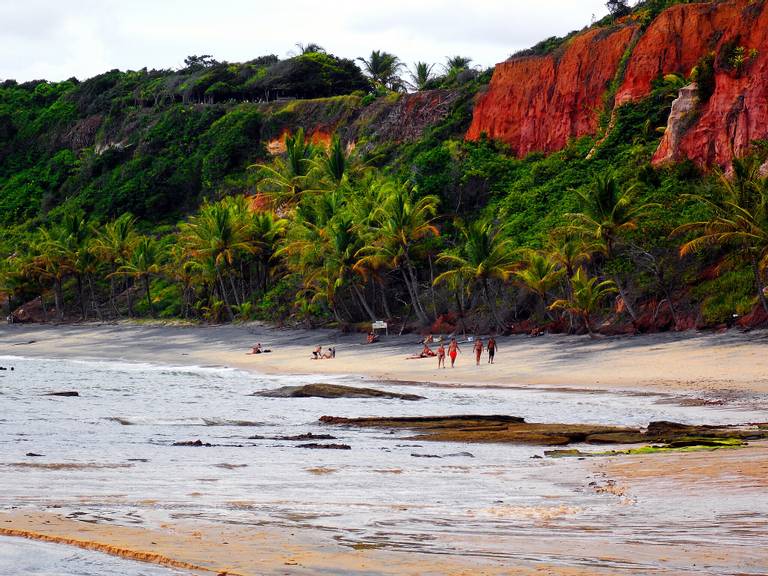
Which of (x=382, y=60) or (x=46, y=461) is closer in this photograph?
(x=46, y=461)

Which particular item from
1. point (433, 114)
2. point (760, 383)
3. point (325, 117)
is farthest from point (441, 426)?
point (325, 117)

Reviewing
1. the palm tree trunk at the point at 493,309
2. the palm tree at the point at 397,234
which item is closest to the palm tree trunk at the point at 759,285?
the palm tree trunk at the point at 493,309

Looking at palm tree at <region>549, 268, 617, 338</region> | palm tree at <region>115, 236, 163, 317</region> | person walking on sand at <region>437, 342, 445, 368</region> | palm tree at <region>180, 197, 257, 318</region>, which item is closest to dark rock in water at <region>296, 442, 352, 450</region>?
person walking on sand at <region>437, 342, 445, 368</region>

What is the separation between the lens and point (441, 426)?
582 inches

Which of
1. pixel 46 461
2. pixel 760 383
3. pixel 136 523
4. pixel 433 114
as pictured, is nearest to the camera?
pixel 136 523

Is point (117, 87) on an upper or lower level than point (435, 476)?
upper

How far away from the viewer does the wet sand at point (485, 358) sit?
2291cm

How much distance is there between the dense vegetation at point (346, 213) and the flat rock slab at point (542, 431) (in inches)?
597

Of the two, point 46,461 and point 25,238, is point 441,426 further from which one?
point 25,238

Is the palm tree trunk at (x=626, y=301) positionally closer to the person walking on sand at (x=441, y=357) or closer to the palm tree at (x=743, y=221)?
the palm tree at (x=743, y=221)

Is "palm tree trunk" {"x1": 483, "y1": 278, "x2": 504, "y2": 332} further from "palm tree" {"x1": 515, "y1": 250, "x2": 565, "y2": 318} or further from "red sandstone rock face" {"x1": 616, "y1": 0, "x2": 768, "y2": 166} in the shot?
"red sandstone rock face" {"x1": 616, "y1": 0, "x2": 768, "y2": 166}

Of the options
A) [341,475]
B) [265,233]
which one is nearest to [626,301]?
[341,475]

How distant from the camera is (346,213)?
42875 mm

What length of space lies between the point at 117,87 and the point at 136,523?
8485 centimetres
